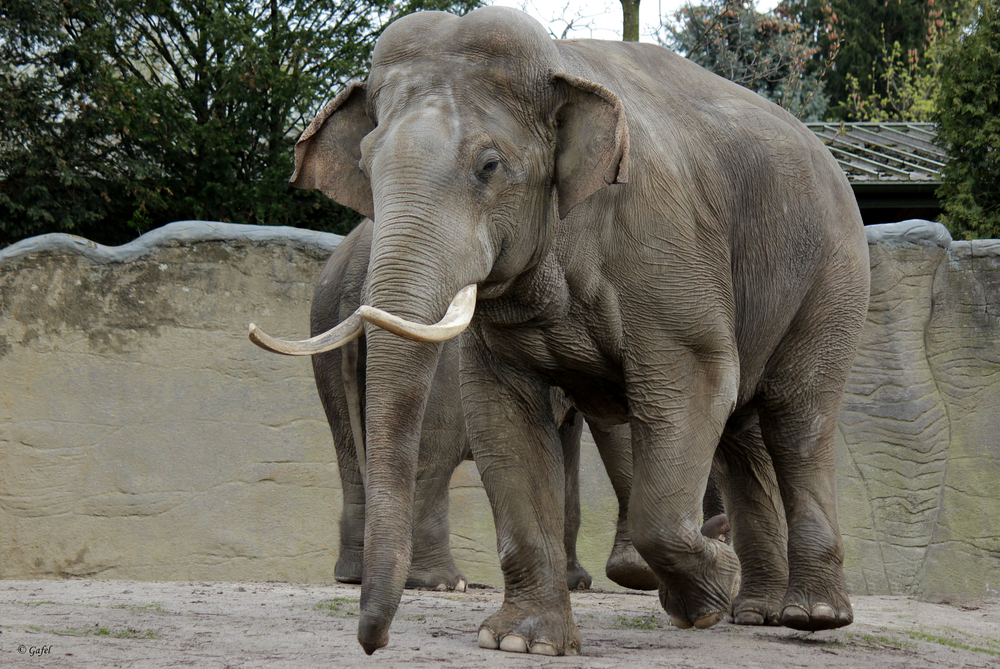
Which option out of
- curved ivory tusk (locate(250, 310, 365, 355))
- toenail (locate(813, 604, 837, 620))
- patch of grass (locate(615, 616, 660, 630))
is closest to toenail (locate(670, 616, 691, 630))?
patch of grass (locate(615, 616, 660, 630))

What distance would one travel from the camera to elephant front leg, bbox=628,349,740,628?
4.05m

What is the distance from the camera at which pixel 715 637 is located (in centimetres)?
454

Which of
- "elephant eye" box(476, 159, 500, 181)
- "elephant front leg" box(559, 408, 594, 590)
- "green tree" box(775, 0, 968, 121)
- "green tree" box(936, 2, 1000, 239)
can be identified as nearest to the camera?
"elephant eye" box(476, 159, 500, 181)

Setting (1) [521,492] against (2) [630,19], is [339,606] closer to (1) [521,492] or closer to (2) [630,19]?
(1) [521,492]

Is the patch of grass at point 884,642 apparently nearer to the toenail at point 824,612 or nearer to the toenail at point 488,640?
the toenail at point 824,612

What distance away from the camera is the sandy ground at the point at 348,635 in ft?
12.4

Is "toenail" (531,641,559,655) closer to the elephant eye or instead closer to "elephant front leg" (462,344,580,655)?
"elephant front leg" (462,344,580,655)

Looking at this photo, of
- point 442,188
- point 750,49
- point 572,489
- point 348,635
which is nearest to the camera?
point 442,188

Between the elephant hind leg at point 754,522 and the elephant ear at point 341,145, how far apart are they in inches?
76.3

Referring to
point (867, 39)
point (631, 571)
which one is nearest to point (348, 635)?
point (631, 571)

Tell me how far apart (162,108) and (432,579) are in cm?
607

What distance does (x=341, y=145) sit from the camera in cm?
416

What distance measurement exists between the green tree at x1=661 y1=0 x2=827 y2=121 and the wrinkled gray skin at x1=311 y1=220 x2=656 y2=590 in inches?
272

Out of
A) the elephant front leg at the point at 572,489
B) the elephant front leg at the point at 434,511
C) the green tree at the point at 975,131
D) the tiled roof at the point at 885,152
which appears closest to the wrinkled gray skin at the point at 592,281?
the elephant front leg at the point at 572,489
